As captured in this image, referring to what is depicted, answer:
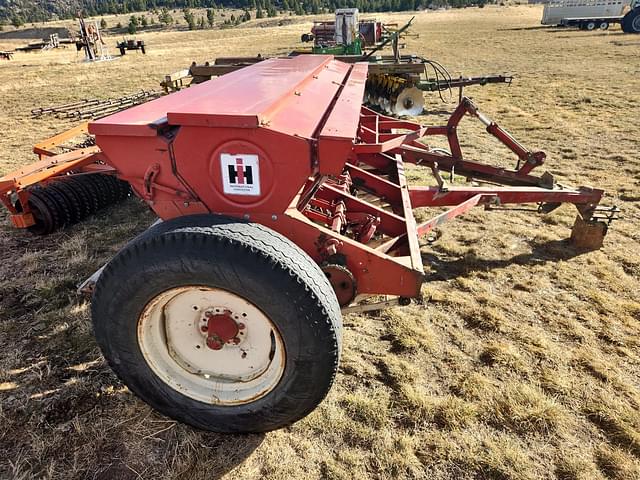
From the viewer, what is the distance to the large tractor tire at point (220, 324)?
1771mm

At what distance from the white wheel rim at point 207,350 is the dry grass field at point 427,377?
0.28 meters

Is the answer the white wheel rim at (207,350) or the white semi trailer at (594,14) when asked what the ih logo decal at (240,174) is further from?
the white semi trailer at (594,14)

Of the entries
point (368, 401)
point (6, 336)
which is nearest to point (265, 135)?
point (368, 401)

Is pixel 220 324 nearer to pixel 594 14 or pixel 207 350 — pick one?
pixel 207 350

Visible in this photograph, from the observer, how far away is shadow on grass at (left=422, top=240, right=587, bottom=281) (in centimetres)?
363

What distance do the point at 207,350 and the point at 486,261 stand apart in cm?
Answer: 258

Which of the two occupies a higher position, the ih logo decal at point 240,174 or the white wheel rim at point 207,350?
the ih logo decal at point 240,174

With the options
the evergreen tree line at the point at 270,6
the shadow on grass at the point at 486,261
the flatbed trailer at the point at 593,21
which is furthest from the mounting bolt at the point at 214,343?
the evergreen tree line at the point at 270,6

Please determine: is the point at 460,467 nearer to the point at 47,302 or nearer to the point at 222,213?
the point at 222,213

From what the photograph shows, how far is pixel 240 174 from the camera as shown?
6.63 ft

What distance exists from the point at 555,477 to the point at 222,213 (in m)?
2.00

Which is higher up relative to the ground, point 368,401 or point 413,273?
point 413,273

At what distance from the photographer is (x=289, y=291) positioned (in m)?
1.76

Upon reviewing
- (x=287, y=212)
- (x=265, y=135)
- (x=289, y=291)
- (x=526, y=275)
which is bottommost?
(x=526, y=275)
